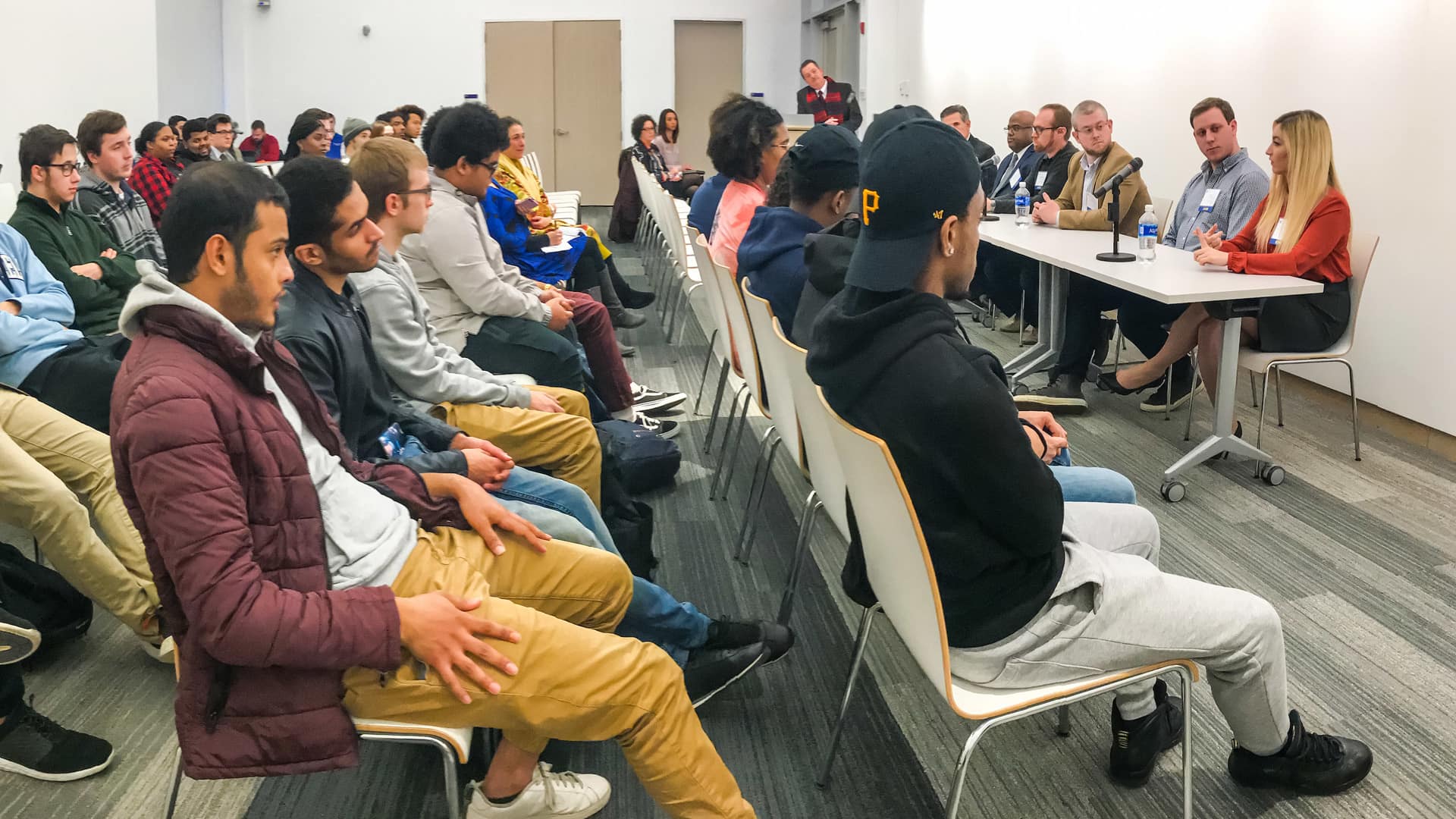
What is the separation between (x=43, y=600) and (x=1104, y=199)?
14.9 ft

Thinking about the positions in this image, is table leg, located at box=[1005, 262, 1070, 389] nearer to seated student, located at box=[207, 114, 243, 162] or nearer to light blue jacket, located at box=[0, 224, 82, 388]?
light blue jacket, located at box=[0, 224, 82, 388]

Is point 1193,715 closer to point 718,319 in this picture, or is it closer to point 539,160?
point 718,319

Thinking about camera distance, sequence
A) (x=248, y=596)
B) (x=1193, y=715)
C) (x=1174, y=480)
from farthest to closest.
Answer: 1. (x=1174, y=480)
2. (x=1193, y=715)
3. (x=248, y=596)

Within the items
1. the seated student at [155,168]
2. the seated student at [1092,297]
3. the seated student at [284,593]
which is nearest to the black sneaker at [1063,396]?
the seated student at [1092,297]

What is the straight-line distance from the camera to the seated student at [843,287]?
6.95 ft

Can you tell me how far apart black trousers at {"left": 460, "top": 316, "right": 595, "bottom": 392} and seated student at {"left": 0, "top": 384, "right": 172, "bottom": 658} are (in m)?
1.11

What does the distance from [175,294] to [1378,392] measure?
438 cm

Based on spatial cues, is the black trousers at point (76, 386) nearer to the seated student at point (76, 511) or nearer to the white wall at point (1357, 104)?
the seated student at point (76, 511)

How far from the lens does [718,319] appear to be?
3.57 metres

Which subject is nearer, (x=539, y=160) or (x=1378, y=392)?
(x=1378, y=392)

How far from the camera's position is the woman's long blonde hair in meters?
3.65

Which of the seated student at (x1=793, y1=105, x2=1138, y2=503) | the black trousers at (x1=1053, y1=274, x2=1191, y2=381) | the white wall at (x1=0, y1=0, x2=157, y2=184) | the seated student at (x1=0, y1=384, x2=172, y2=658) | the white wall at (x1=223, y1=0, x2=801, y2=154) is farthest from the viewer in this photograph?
the white wall at (x1=223, y1=0, x2=801, y2=154)

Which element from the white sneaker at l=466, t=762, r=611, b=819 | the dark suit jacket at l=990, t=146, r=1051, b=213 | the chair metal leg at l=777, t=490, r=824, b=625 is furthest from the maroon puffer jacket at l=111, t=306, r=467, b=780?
the dark suit jacket at l=990, t=146, r=1051, b=213

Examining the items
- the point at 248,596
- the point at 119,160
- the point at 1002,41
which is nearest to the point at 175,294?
the point at 248,596
